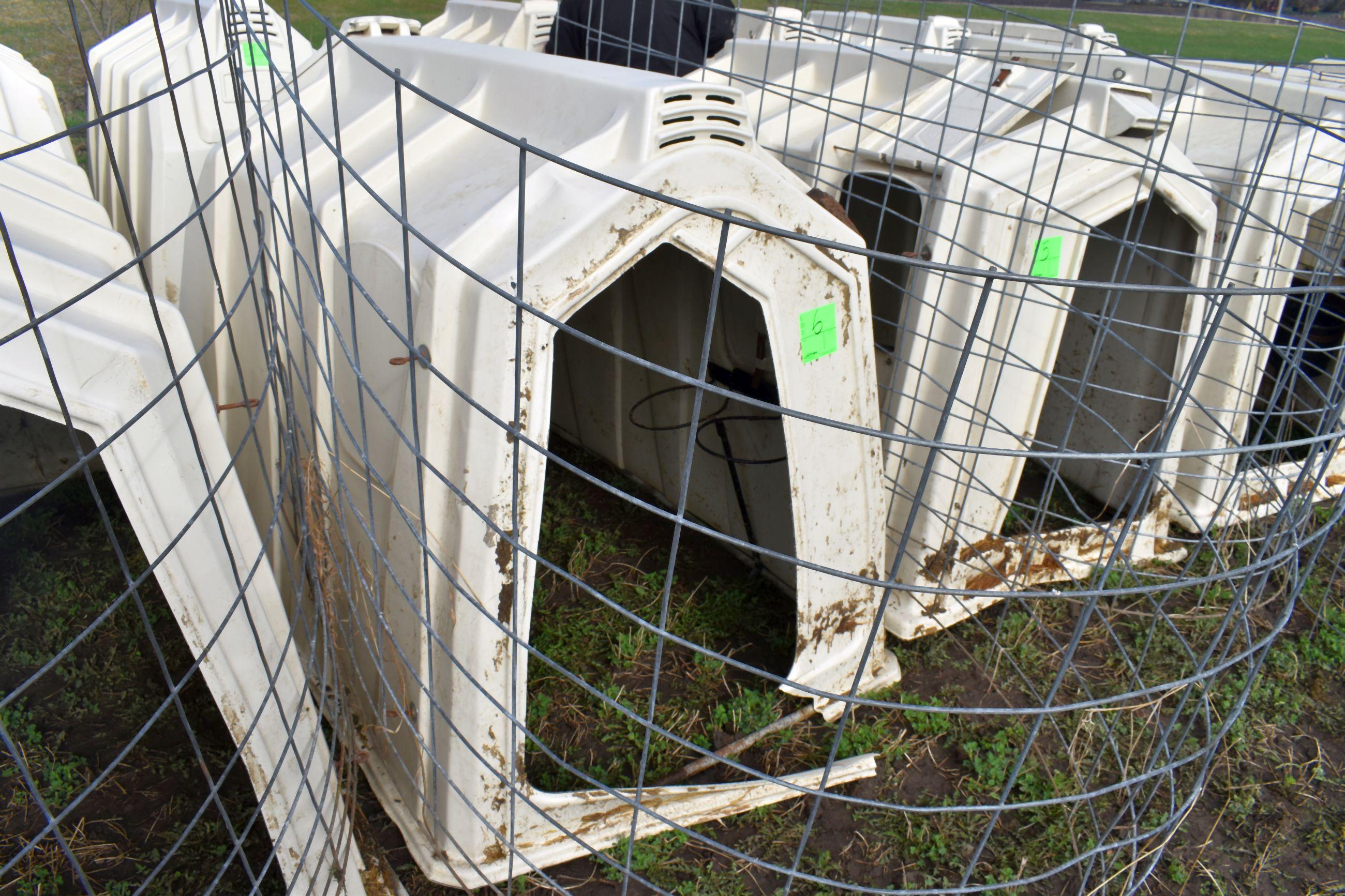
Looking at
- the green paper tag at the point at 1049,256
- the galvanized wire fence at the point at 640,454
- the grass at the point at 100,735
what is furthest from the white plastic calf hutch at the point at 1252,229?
the grass at the point at 100,735

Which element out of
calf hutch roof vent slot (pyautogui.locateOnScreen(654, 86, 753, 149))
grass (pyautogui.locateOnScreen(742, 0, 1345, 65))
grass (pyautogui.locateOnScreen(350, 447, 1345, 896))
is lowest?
grass (pyautogui.locateOnScreen(350, 447, 1345, 896))

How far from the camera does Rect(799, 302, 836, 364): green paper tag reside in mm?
1990

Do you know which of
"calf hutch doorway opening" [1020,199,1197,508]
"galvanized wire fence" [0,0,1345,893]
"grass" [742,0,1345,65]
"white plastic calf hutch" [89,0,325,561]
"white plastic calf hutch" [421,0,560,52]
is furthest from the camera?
"grass" [742,0,1345,65]

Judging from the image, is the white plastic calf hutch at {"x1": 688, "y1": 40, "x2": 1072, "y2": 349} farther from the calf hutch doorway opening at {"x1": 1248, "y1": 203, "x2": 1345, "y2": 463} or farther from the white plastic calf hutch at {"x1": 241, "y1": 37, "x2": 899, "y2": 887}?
the calf hutch doorway opening at {"x1": 1248, "y1": 203, "x2": 1345, "y2": 463}

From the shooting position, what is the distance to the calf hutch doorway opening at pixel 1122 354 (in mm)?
3111

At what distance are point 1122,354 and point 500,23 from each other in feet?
9.51

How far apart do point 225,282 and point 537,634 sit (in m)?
1.26

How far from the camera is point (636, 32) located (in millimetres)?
3818

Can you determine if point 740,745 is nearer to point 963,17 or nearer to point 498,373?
point 498,373

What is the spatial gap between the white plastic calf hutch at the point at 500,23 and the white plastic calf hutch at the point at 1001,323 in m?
2.23

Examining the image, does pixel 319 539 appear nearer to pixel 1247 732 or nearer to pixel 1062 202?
pixel 1062 202

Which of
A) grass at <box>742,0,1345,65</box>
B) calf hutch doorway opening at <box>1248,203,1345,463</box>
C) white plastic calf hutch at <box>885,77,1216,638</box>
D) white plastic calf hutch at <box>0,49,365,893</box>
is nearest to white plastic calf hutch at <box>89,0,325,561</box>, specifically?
white plastic calf hutch at <box>0,49,365,893</box>

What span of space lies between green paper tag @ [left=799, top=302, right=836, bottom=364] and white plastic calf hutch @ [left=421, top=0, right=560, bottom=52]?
2.55 metres

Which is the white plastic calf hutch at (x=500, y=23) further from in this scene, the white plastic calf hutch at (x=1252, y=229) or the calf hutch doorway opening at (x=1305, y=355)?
the calf hutch doorway opening at (x=1305, y=355)
